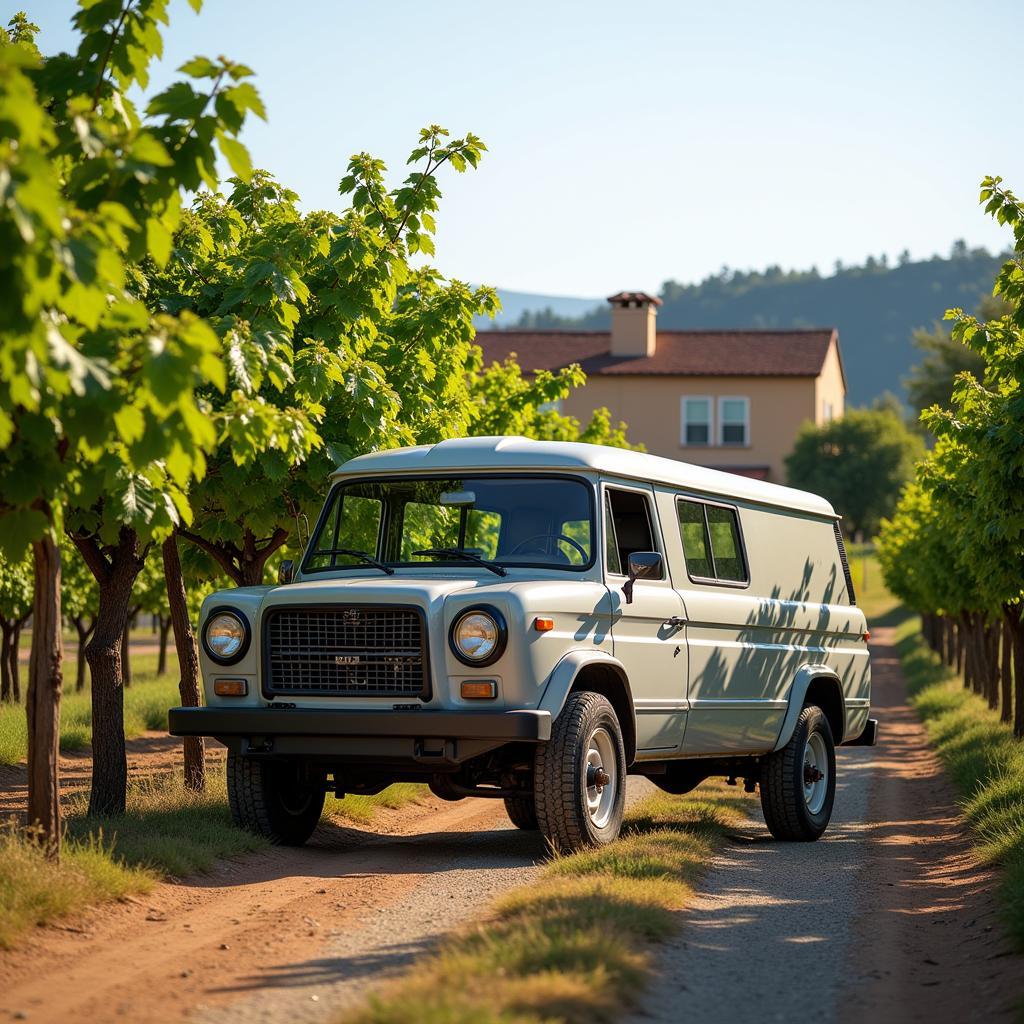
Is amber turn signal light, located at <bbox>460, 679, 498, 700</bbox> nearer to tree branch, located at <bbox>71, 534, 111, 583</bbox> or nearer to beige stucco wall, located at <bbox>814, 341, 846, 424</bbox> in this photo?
tree branch, located at <bbox>71, 534, 111, 583</bbox>

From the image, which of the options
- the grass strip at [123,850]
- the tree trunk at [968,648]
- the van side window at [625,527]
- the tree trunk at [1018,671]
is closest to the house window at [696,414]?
the tree trunk at [968,648]

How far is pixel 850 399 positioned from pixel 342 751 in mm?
185959

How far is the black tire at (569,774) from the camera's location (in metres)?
9.00

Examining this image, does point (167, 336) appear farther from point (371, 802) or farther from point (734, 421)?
point (734, 421)

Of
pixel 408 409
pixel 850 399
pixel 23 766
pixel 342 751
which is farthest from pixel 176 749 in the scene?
pixel 850 399

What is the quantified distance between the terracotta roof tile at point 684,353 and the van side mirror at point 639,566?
46.5 metres

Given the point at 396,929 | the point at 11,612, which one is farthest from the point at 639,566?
the point at 11,612

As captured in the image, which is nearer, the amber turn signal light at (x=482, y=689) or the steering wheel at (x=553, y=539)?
the amber turn signal light at (x=482, y=689)

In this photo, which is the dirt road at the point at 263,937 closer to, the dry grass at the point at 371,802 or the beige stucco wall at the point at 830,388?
the dry grass at the point at 371,802

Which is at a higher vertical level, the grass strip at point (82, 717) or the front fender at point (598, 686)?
the front fender at point (598, 686)

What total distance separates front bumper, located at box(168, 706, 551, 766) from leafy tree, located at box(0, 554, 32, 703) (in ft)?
38.3

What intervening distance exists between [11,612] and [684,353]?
3942 centimetres

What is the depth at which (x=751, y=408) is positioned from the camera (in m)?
57.7

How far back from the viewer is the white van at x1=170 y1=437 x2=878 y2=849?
8.84 meters
